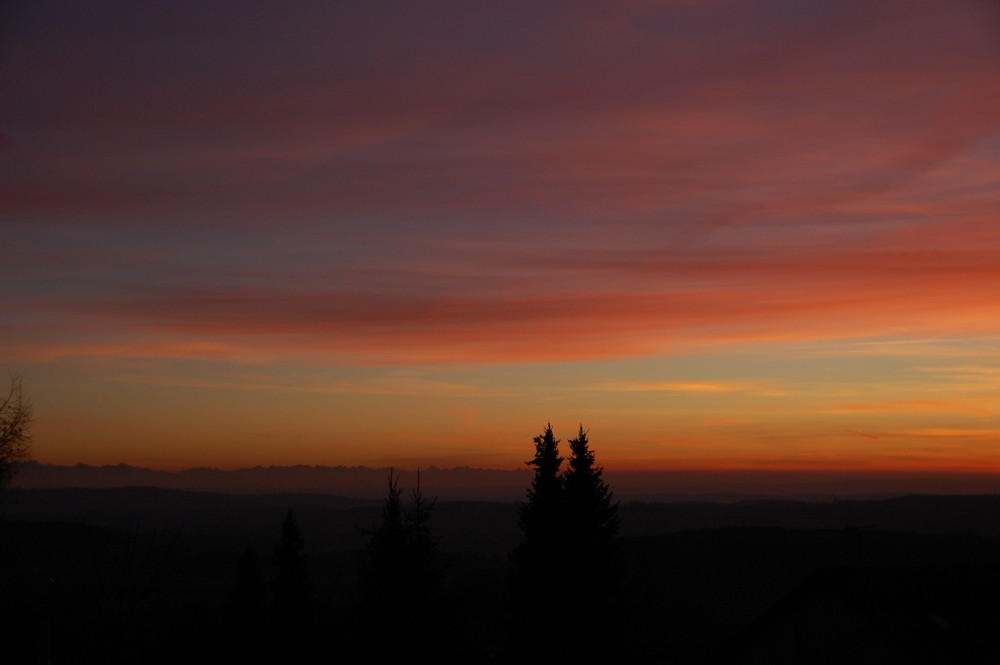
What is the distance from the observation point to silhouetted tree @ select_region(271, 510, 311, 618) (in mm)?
46906

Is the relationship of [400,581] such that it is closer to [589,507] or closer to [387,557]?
[387,557]

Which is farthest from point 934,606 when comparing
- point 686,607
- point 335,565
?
point 335,565

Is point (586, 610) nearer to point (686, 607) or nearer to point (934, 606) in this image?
point (934, 606)

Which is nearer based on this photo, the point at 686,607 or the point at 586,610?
the point at 586,610

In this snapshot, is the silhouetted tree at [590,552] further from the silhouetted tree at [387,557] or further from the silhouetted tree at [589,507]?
the silhouetted tree at [387,557]

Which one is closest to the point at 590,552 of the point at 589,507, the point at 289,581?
the point at 589,507

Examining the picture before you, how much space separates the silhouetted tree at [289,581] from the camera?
46.9 meters

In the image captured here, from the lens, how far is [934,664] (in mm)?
26266

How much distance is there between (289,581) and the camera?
47312 mm

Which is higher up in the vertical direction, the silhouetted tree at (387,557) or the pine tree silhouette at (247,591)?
the silhouetted tree at (387,557)

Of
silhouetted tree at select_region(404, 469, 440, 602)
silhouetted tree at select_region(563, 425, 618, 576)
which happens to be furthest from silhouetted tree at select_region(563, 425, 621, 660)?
silhouetted tree at select_region(404, 469, 440, 602)

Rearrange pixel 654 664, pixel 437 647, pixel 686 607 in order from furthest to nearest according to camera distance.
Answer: pixel 686 607 < pixel 654 664 < pixel 437 647

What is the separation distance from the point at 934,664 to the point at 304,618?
30.9 metres

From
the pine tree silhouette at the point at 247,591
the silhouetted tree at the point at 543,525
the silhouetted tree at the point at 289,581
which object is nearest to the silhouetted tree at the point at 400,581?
the silhouetted tree at the point at 543,525
